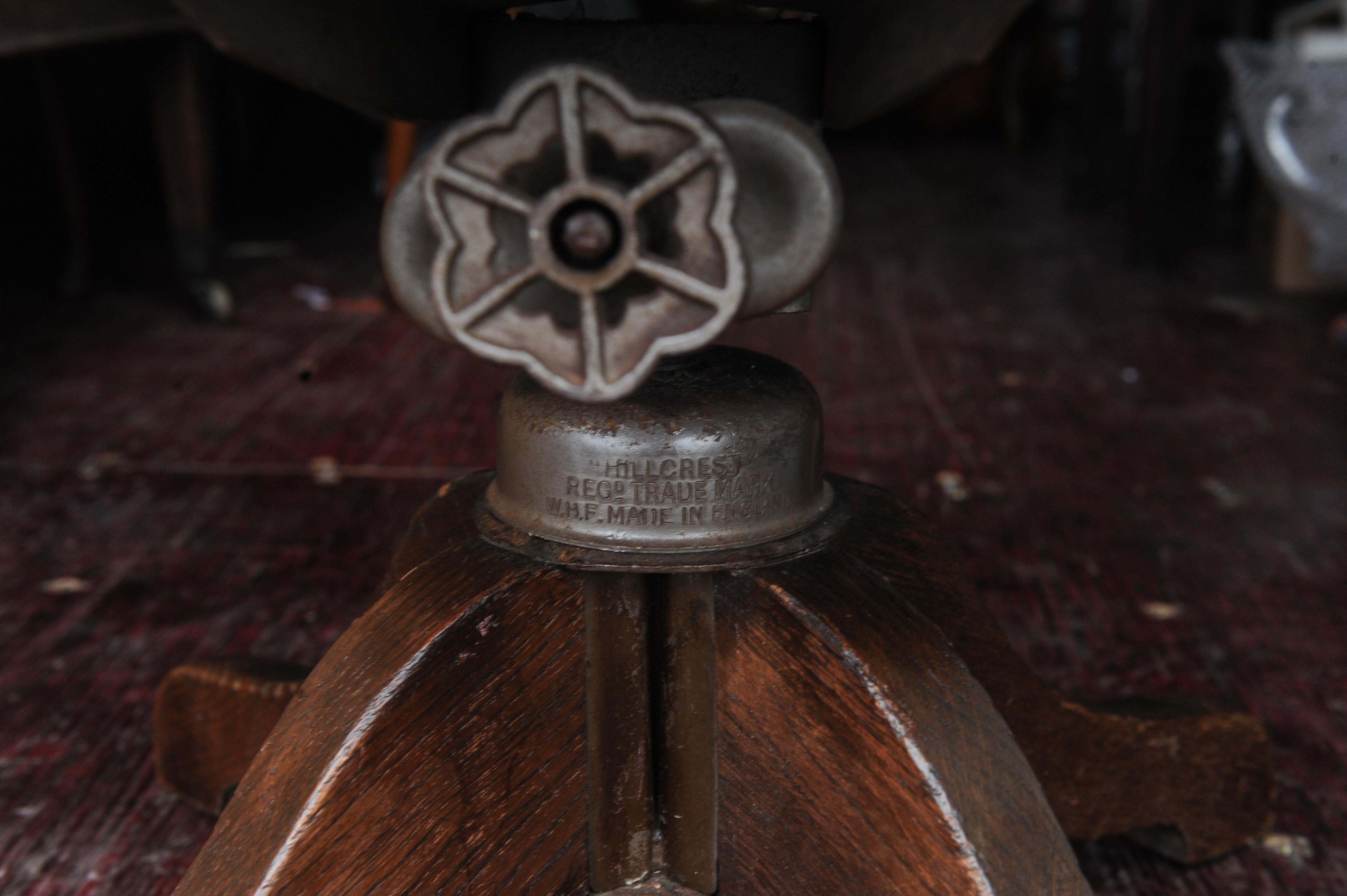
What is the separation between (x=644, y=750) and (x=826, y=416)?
1310 millimetres

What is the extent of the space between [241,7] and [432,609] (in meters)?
0.29

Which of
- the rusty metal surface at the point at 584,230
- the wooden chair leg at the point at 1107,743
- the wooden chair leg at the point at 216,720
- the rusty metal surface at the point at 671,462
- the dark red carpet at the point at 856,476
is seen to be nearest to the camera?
the rusty metal surface at the point at 584,230

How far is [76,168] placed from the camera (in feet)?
8.83

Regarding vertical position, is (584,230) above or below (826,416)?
above

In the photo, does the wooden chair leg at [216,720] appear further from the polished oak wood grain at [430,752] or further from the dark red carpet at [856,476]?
the polished oak wood grain at [430,752]

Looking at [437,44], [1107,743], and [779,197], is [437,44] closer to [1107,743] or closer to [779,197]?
[779,197]

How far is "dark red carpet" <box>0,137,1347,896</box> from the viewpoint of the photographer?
106 cm

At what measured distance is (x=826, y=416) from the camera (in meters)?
1.94

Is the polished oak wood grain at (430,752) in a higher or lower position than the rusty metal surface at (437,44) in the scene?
lower

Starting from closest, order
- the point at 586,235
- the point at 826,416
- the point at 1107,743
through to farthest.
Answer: the point at 586,235
the point at 1107,743
the point at 826,416

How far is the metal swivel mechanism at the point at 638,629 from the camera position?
519 mm

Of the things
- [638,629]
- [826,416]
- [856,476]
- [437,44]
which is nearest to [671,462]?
[638,629]

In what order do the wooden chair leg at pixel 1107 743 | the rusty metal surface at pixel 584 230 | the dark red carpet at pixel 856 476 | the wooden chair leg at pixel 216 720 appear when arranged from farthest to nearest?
the dark red carpet at pixel 856 476 < the wooden chair leg at pixel 216 720 < the wooden chair leg at pixel 1107 743 < the rusty metal surface at pixel 584 230

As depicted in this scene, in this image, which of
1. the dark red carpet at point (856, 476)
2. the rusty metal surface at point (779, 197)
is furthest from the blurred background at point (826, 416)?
the rusty metal surface at point (779, 197)
